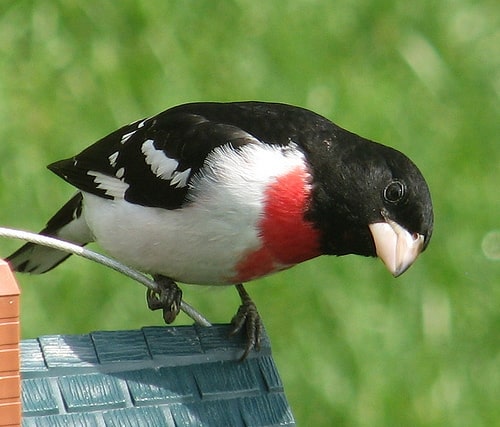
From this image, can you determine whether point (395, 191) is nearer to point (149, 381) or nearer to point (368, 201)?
point (368, 201)

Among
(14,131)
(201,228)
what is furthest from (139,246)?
(14,131)

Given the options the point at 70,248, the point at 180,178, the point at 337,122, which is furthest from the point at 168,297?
the point at 337,122

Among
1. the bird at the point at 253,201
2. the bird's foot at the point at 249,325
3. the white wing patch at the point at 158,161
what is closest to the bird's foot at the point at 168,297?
the bird at the point at 253,201

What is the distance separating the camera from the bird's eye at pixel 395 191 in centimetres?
342

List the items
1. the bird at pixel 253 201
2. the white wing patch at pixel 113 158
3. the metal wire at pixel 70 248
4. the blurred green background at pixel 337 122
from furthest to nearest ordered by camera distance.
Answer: the blurred green background at pixel 337 122
the white wing patch at pixel 113 158
the bird at pixel 253 201
the metal wire at pixel 70 248

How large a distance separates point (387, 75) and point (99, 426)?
3667mm

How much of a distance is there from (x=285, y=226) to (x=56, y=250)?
0.92 m

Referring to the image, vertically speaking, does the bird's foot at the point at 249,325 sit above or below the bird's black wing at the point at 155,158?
below

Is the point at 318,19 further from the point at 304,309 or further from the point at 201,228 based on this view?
the point at 201,228

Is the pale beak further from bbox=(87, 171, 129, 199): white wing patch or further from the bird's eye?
bbox=(87, 171, 129, 199): white wing patch

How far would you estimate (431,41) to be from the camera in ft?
21.2

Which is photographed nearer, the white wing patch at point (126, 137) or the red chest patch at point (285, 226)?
the red chest patch at point (285, 226)

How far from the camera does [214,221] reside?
349cm

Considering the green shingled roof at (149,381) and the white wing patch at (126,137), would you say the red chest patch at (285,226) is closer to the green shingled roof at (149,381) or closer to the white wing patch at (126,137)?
the green shingled roof at (149,381)
